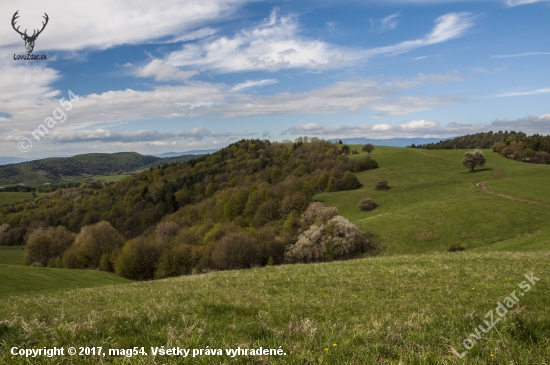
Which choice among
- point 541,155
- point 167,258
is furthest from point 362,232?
point 541,155

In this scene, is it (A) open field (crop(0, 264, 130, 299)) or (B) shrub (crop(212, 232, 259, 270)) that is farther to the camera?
(B) shrub (crop(212, 232, 259, 270))

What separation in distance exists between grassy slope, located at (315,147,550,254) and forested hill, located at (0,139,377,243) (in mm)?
14105

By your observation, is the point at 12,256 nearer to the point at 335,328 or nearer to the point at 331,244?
the point at 331,244

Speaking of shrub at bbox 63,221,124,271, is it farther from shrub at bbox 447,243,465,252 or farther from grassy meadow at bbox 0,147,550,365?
shrub at bbox 447,243,465,252

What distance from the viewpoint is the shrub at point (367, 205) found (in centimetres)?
8194

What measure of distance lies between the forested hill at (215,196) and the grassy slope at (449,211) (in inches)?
555

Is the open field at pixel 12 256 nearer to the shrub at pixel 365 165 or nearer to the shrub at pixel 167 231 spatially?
the shrub at pixel 167 231

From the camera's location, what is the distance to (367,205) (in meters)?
82.2

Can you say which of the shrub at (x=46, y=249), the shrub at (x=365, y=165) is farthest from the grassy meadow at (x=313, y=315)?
the shrub at (x=365, y=165)

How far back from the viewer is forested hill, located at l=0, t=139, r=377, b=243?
10544 centimetres

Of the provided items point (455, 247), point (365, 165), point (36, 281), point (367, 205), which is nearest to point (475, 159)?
point (365, 165)

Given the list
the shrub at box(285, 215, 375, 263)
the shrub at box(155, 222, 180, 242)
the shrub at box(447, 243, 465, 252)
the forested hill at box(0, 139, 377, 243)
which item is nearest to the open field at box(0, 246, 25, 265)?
the forested hill at box(0, 139, 377, 243)

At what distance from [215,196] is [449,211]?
90.8 metres

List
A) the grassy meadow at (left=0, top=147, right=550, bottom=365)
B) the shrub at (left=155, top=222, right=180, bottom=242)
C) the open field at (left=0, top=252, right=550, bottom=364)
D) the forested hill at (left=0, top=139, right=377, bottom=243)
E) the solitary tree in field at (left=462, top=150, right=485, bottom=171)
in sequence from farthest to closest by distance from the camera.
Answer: the forested hill at (left=0, top=139, right=377, bottom=243)
the solitary tree in field at (left=462, top=150, right=485, bottom=171)
the shrub at (left=155, top=222, right=180, bottom=242)
the grassy meadow at (left=0, top=147, right=550, bottom=365)
the open field at (left=0, top=252, right=550, bottom=364)
